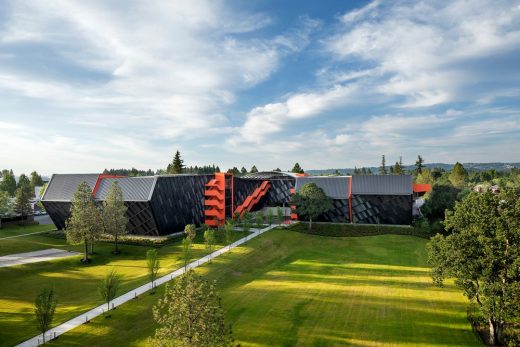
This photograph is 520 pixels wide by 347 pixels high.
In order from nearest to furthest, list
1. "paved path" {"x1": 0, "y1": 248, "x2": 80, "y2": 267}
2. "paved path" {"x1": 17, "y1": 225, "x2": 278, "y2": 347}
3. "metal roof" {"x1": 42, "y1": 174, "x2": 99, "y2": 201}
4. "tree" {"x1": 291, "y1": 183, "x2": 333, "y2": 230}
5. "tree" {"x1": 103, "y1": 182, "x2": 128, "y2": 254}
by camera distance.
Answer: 1. "paved path" {"x1": 17, "y1": 225, "x2": 278, "y2": 347}
2. "paved path" {"x1": 0, "y1": 248, "x2": 80, "y2": 267}
3. "tree" {"x1": 103, "y1": 182, "x2": 128, "y2": 254}
4. "metal roof" {"x1": 42, "y1": 174, "x2": 99, "y2": 201}
5. "tree" {"x1": 291, "y1": 183, "x2": 333, "y2": 230}

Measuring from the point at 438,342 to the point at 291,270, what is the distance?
23.0 m

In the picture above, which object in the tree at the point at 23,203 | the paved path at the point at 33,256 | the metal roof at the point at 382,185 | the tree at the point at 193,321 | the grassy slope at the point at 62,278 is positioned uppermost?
the metal roof at the point at 382,185

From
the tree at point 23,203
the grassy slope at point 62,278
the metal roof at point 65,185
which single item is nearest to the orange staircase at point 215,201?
the grassy slope at point 62,278

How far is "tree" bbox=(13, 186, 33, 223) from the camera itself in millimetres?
79094

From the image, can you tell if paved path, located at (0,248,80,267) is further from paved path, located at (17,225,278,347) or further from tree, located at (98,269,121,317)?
tree, located at (98,269,121,317)

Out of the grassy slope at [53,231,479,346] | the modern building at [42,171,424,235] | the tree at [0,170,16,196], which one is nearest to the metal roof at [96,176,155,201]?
the modern building at [42,171,424,235]

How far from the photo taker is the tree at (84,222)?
51.9m

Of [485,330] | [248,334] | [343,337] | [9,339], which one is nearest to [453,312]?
[485,330]

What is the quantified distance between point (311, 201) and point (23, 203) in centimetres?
7047

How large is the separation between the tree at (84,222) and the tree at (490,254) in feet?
159

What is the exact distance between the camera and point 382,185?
7138 cm

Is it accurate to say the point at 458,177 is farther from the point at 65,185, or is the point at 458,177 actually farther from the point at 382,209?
the point at 65,185

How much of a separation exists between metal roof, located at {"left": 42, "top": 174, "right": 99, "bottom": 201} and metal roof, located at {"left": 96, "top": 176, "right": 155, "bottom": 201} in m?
3.02

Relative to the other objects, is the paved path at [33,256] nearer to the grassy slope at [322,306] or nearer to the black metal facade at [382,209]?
the grassy slope at [322,306]
